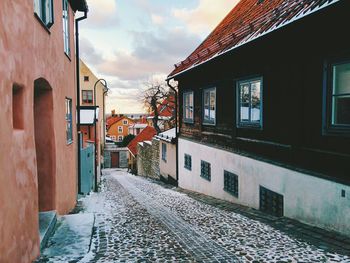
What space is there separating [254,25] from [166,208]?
567 cm

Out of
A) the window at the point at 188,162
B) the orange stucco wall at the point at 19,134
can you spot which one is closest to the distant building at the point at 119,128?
the window at the point at 188,162

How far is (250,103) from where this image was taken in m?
9.97

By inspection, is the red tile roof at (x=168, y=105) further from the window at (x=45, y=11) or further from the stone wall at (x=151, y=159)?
the window at (x=45, y=11)

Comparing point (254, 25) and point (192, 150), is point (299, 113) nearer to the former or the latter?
point (254, 25)

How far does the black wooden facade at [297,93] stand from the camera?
628 centimetres

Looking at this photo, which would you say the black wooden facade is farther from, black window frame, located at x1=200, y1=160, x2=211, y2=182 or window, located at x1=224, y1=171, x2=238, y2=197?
black window frame, located at x1=200, y1=160, x2=211, y2=182

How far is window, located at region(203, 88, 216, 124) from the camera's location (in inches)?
511

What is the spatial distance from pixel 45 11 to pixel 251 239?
6.03 meters

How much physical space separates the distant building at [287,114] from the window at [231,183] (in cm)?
3

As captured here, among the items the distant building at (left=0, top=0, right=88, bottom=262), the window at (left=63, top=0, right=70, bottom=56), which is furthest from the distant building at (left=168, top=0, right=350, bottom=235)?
the distant building at (left=0, top=0, right=88, bottom=262)

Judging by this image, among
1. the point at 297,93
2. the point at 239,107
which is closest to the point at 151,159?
the point at 239,107

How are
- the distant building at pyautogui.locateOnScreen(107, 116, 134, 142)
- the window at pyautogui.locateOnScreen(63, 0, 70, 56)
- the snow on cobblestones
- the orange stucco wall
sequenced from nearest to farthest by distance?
the orange stucco wall, the snow on cobblestones, the window at pyautogui.locateOnScreen(63, 0, 70, 56), the distant building at pyautogui.locateOnScreen(107, 116, 134, 142)

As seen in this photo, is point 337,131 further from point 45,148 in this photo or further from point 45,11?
point 45,11

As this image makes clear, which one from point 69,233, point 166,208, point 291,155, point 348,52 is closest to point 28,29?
point 69,233
